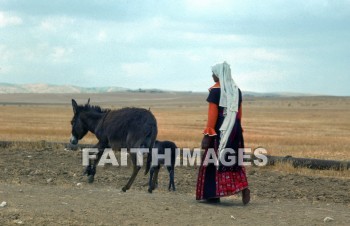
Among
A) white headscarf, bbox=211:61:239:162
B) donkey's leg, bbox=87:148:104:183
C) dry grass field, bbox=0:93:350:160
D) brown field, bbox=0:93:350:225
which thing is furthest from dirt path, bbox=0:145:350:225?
dry grass field, bbox=0:93:350:160

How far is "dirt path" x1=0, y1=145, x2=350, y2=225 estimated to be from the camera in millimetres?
8805

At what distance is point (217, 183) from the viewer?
1027cm

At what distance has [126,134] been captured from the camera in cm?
1273

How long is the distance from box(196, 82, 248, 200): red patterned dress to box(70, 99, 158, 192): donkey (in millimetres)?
2042

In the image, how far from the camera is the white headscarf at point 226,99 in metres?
10.1

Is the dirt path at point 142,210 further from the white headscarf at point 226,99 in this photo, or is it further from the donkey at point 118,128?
the donkey at point 118,128

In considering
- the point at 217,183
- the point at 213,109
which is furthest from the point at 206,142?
the point at 217,183

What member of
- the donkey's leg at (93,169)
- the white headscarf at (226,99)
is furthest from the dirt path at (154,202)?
the white headscarf at (226,99)

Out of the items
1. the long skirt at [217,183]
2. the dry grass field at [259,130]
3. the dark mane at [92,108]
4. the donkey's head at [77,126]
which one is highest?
the dark mane at [92,108]

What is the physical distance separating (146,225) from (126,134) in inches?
175

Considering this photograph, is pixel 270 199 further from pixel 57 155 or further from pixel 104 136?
pixel 57 155

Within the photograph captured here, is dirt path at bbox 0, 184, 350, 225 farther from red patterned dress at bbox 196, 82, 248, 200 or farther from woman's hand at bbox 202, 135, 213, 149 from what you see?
woman's hand at bbox 202, 135, 213, 149

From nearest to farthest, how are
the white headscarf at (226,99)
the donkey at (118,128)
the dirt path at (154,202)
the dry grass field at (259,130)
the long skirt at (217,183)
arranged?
the dirt path at (154,202) → the white headscarf at (226,99) → the long skirt at (217,183) → the donkey at (118,128) → the dry grass field at (259,130)

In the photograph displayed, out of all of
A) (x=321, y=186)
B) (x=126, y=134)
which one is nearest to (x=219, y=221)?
(x=126, y=134)
